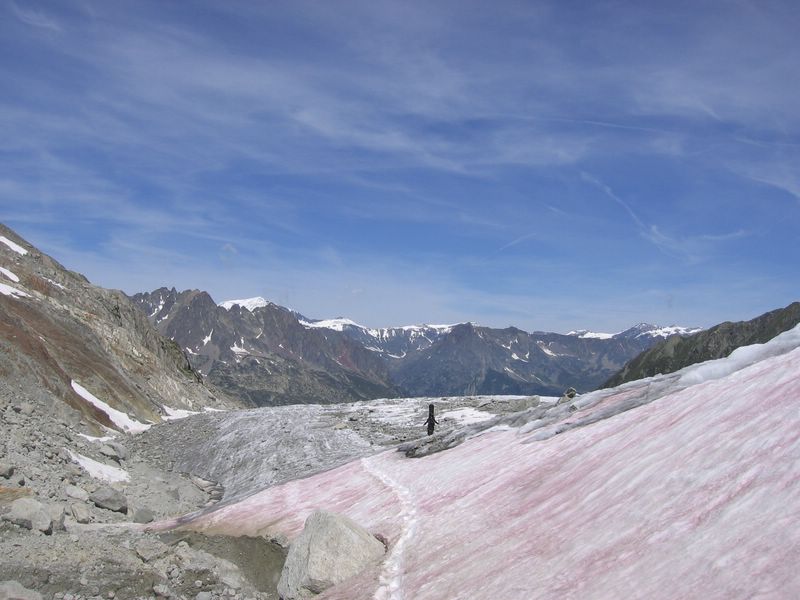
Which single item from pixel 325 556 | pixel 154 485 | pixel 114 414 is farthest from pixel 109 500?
pixel 114 414

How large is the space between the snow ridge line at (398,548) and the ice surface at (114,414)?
4797cm

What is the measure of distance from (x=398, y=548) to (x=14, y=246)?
12984 centimetres

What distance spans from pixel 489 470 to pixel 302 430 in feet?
111

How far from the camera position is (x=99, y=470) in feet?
118

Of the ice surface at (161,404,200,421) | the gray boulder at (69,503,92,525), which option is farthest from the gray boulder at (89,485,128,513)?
the ice surface at (161,404,200,421)

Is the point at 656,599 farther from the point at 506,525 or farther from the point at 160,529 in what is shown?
the point at 160,529

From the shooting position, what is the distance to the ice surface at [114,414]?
6450 cm

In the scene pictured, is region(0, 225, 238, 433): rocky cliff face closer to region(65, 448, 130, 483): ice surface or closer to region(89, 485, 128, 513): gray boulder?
region(65, 448, 130, 483): ice surface

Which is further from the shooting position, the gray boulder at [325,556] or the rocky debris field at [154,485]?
the gray boulder at [325,556]

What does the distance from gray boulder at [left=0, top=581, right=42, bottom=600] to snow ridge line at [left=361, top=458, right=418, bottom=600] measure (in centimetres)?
773

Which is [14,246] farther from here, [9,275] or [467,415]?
[467,415]

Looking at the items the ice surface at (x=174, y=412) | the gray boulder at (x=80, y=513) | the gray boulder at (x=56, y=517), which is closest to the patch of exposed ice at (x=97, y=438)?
the gray boulder at (x=80, y=513)

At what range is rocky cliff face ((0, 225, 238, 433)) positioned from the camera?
54.7 m

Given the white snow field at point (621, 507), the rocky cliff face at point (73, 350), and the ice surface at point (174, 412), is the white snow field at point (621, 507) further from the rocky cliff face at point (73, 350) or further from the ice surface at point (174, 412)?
the ice surface at point (174, 412)
